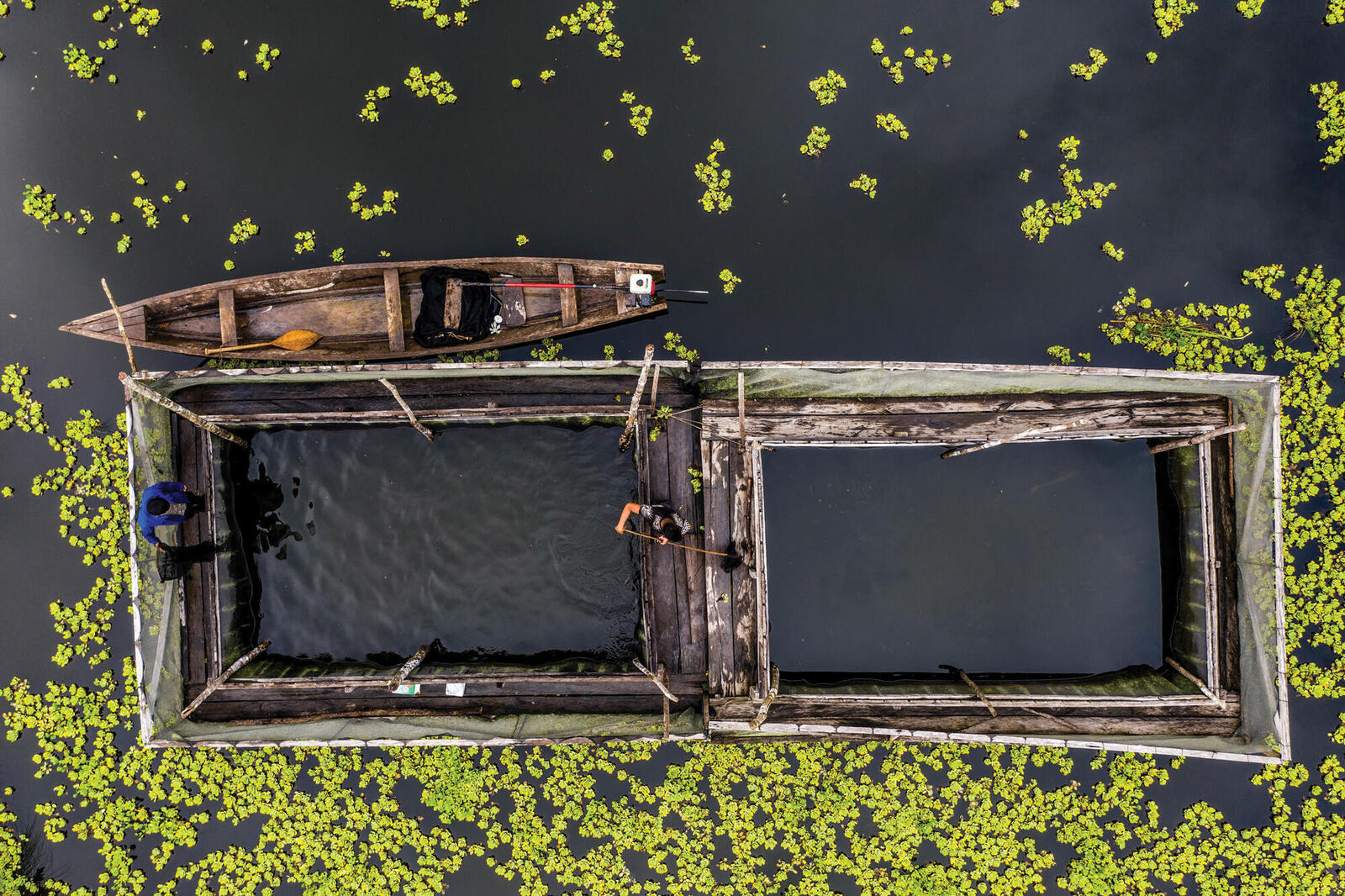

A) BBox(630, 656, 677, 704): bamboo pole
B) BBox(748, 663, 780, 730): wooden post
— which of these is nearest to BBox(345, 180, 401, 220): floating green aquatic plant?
BBox(630, 656, 677, 704): bamboo pole

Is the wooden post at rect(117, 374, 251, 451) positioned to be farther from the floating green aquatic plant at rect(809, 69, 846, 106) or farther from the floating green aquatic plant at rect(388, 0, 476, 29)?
the floating green aquatic plant at rect(809, 69, 846, 106)

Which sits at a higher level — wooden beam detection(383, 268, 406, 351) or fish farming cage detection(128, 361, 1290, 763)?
wooden beam detection(383, 268, 406, 351)

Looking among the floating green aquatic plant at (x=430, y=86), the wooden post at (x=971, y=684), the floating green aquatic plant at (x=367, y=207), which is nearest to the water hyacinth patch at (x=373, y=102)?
the floating green aquatic plant at (x=430, y=86)

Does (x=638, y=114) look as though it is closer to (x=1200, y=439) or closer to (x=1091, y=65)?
(x=1091, y=65)

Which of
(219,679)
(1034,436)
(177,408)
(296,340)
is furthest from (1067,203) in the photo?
(219,679)

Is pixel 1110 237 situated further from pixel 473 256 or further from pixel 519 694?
pixel 519 694
